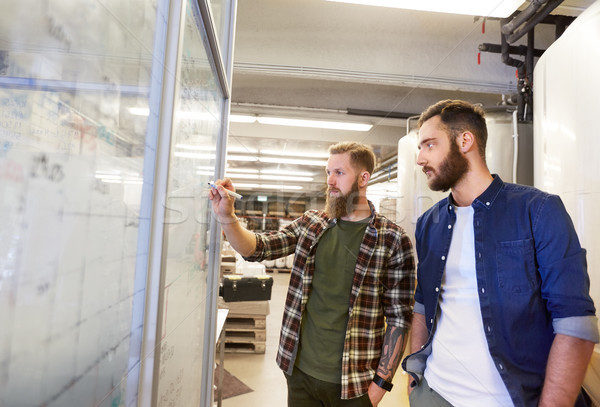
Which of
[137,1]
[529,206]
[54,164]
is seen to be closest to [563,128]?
[529,206]

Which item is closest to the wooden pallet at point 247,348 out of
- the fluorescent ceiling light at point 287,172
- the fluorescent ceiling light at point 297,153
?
the fluorescent ceiling light at point 297,153

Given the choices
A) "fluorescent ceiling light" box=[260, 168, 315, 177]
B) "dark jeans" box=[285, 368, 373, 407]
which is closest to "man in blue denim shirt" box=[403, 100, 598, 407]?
"dark jeans" box=[285, 368, 373, 407]

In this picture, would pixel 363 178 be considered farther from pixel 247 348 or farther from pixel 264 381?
pixel 247 348

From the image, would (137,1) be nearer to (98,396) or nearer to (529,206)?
(98,396)

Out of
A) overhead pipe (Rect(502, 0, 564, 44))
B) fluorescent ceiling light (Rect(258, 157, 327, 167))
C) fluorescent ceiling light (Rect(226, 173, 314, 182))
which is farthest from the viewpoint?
fluorescent ceiling light (Rect(226, 173, 314, 182))

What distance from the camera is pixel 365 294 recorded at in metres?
1.36

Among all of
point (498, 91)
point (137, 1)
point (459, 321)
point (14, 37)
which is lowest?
point (459, 321)

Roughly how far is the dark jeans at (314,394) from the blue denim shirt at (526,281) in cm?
57

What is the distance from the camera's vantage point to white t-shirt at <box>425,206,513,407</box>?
984 mm

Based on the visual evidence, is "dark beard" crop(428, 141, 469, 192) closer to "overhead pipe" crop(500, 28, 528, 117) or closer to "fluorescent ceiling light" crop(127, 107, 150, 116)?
"fluorescent ceiling light" crop(127, 107, 150, 116)

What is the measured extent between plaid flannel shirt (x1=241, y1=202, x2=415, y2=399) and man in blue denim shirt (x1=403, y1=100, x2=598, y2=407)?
0.17 m

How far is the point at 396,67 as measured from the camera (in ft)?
10.8

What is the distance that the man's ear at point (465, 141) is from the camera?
114 cm

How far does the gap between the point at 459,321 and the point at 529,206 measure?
41 cm
